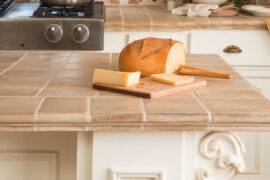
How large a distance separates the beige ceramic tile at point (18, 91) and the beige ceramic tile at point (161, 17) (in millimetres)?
1465

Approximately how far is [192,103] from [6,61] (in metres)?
0.64

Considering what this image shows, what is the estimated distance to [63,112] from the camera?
96cm

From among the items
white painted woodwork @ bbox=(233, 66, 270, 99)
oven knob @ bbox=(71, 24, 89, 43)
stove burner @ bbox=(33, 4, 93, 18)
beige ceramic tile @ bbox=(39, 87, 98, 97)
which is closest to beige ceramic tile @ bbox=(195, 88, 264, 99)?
beige ceramic tile @ bbox=(39, 87, 98, 97)

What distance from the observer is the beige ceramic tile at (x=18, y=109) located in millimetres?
951

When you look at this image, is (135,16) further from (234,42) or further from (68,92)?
(68,92)

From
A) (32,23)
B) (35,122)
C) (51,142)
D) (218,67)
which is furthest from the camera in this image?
(32,23)

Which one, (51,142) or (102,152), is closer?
(102,152)

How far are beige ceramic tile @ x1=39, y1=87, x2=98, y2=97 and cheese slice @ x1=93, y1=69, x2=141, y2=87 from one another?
0.11 feet

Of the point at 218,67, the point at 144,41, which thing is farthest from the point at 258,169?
the point at 144,41

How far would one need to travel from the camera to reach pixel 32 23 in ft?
7.74

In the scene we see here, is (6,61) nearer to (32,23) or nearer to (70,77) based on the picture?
(70,77)

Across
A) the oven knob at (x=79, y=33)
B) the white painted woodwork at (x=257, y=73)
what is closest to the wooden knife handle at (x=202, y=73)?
the oven knob at (x=79, y=33)

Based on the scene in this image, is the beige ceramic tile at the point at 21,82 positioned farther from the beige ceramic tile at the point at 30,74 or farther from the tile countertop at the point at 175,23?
the tile countertop at the point at 175,23

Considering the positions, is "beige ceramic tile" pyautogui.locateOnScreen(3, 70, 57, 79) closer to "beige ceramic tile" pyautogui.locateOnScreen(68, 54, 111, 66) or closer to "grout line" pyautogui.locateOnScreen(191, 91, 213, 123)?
"beige ceramic tile" pyautogui.locateOnScreen(68, 54, 111, 66)
